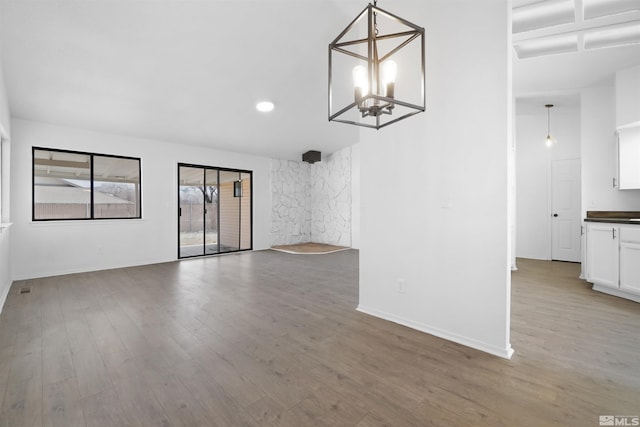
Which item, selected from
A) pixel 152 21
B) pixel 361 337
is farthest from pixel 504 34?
pixel 152 21

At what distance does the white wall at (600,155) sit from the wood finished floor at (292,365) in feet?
5.90

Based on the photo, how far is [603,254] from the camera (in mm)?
3559

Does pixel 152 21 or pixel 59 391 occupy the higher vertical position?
pixel 152 21

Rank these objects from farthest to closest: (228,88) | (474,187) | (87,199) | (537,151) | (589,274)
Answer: (537,151) → (87,199) → (228,88) → (589,274) → (474,187)

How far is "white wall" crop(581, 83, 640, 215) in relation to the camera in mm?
4246

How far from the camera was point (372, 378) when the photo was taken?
1814mm

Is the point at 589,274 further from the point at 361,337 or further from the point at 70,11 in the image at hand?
the point at 70,11

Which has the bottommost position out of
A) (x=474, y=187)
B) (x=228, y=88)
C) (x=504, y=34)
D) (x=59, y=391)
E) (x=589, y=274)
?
(x=59, y=391)

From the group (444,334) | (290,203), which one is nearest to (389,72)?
(444,334)

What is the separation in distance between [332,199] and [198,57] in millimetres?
5292

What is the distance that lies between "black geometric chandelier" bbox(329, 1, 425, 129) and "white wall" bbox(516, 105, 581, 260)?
4.12 m

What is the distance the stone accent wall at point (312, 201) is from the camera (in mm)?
7820

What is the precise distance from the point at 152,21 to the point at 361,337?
3.69 m

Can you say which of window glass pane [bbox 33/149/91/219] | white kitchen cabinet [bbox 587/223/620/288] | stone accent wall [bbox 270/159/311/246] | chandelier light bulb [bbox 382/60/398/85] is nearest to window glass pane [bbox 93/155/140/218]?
window glass pane [bbox 33/149/91/219]
